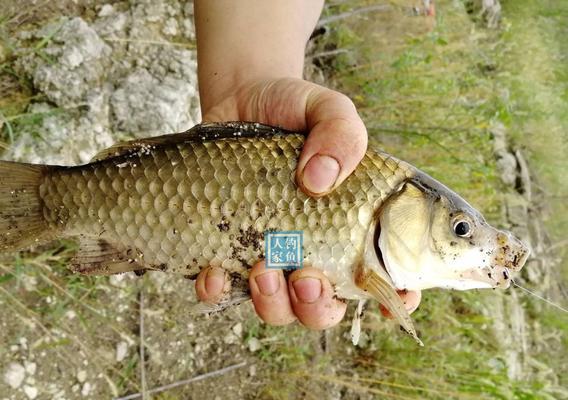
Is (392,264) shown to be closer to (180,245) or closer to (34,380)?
(180,245)

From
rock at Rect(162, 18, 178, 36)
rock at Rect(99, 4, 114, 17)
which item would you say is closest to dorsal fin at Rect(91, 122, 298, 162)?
rock at Rect(99, 4, 114, 17)

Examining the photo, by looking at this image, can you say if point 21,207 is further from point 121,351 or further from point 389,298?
point 389,298

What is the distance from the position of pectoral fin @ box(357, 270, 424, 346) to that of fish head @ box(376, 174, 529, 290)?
71 mm

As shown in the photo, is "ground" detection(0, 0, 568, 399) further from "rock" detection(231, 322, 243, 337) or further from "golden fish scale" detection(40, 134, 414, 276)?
"golden fish scale" detection(40, 134, 414, 276)

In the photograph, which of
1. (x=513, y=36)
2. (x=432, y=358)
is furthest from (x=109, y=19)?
(x=513, y=36)

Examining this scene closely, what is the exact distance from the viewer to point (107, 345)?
3051mm

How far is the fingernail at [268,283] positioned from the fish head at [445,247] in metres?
0.41

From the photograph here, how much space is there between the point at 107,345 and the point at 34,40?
73.3 inches

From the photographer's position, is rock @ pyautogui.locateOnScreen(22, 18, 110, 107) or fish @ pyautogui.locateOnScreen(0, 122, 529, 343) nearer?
fish @ pyautogui.locateOnScreen(0, 122, 529, 343)

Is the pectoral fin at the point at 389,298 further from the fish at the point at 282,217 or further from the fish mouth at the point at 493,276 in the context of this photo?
the fish mouth at the point at 493,276

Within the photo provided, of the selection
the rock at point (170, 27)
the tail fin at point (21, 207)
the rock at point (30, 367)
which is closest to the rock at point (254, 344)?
the rock at point (30, 367)

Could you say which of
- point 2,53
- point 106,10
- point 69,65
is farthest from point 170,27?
point 2,53

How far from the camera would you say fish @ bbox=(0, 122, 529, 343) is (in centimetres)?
189

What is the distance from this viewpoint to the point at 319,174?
182cm
